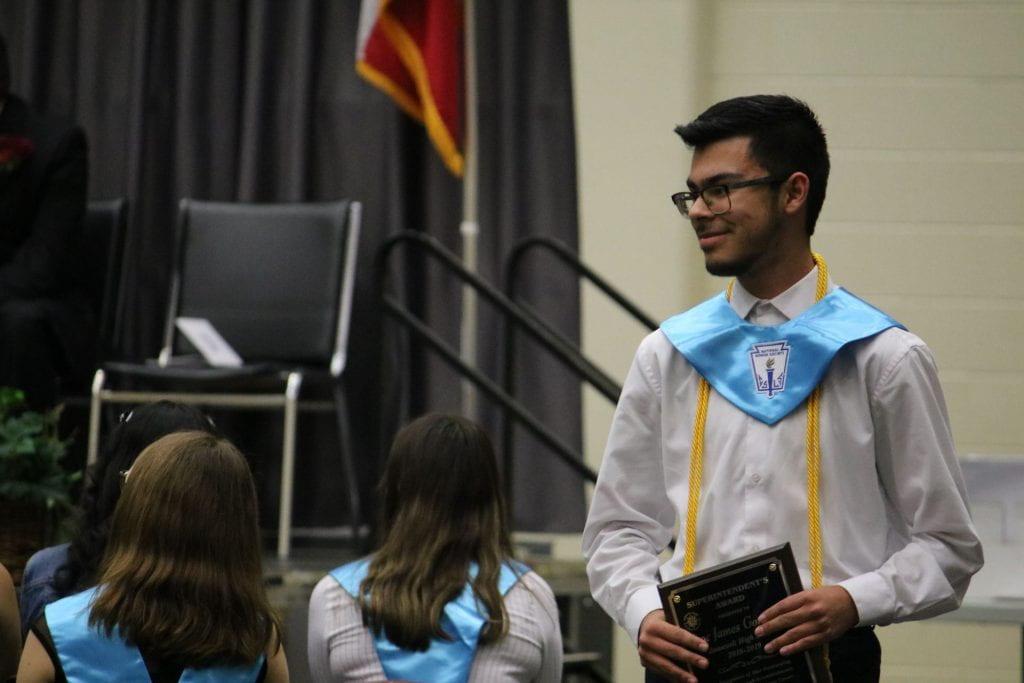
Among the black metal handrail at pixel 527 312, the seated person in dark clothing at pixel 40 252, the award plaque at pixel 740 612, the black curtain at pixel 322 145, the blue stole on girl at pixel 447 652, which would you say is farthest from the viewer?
the black curtain at pixel 322 145

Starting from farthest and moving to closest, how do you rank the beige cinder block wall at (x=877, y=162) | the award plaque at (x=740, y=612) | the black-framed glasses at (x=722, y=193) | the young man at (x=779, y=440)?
1. the beige cinder block wall at (x=877, y=162)
2. the black-framed glasses at (x=722, y=193)
3. the young man at (x=779, y=440)
4. the award plaque at (x=740, y=612)

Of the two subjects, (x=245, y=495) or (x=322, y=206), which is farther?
(x=322, y=206)

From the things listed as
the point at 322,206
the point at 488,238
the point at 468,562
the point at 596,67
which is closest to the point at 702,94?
the point at 596,67

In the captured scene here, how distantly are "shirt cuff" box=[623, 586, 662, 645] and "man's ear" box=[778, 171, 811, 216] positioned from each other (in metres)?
0.56

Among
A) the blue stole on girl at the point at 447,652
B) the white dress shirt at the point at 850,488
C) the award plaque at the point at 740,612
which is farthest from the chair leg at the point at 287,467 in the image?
the award plaque at the point at 740,612

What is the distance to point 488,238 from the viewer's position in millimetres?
5512

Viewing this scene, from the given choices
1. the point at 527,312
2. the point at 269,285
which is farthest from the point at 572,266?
the point at 269,285

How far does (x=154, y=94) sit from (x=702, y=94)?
1997 millimetres

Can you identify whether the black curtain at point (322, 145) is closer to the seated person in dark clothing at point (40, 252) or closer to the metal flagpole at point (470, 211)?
the metal flagpole at point (470, 211)

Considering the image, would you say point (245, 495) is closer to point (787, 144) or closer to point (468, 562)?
point (468, 562)

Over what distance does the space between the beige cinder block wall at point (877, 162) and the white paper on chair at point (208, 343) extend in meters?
1.23

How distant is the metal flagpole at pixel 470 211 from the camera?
538 cm

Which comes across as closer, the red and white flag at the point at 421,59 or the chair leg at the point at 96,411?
the chair leg at the point at 96,411

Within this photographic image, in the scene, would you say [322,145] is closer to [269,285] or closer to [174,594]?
[269,285]
